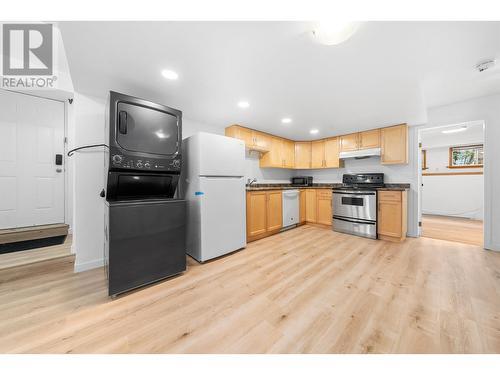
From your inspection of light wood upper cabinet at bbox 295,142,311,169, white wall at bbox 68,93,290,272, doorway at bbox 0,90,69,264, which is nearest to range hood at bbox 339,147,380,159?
light wood upper cabinet at bbox 295,142,311,169

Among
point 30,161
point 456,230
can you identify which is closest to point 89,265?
point 30,161

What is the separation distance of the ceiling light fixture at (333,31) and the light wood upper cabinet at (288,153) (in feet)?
9.64

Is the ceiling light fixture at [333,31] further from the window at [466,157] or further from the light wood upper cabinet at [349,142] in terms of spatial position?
the window at [466,157]

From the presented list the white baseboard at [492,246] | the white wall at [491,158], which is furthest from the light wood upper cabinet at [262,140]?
the white baseboard at [492,246]

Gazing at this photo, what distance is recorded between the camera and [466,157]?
475 centimetres

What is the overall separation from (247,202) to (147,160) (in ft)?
5.26

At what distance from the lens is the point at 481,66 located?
167 centimetres

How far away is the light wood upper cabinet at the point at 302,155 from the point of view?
4.40m

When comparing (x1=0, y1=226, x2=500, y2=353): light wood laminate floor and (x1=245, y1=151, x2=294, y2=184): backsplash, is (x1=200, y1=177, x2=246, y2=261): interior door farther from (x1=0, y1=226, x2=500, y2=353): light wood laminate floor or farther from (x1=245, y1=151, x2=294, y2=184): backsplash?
(x1=245, y1=151, x2=294, y2=184): backsplash

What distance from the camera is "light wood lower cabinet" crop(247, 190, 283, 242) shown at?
9.76 feet

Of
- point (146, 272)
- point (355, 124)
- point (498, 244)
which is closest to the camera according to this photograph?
point (146, 272)

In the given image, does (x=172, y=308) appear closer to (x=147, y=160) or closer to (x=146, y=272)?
(x=146, y=272)

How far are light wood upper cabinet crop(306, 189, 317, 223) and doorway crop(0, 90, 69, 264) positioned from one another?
4.38 metres
